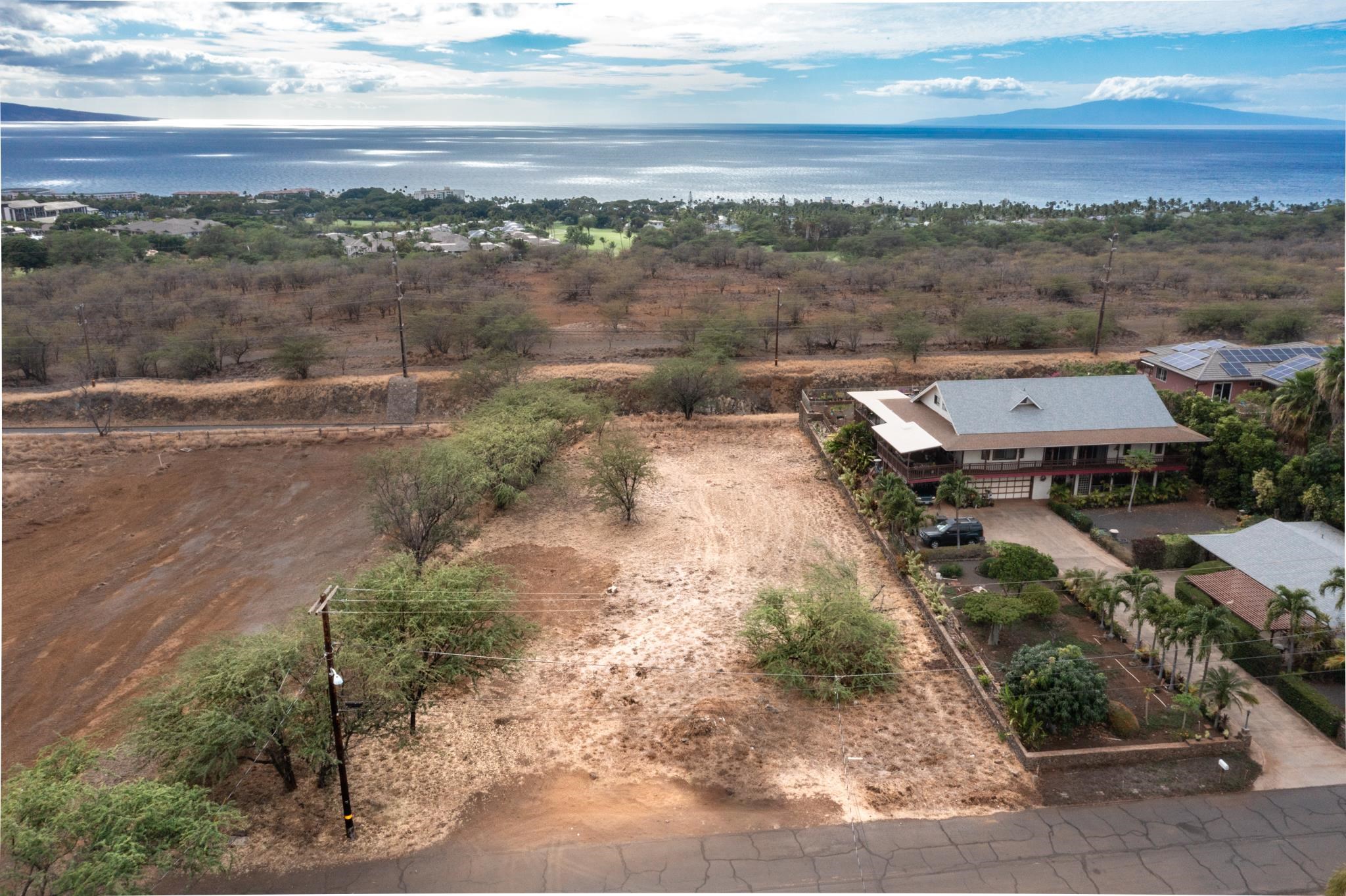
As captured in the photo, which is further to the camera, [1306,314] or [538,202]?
[538,202]

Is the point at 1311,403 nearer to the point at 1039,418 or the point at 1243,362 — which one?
the point at 1039,418

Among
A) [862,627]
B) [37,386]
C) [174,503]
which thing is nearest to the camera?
[862,627]

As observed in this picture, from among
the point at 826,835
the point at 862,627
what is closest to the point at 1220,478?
the point at 862,627

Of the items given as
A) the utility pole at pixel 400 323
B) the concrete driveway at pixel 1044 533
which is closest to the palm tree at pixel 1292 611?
the concrete driveway at pixel 1044 533

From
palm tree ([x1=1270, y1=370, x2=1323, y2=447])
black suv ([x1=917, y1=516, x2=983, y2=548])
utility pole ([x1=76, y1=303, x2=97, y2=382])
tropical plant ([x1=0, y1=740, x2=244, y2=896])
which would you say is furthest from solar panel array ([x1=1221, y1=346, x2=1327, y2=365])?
utility pole ([x1=76, y1=303, x2=97, y2=382])

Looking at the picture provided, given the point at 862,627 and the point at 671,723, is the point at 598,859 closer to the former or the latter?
the point at 671,723

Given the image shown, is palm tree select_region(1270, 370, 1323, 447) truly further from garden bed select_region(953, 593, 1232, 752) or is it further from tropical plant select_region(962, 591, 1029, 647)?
tropical plant select_region(962, 591, 1029, 647)
